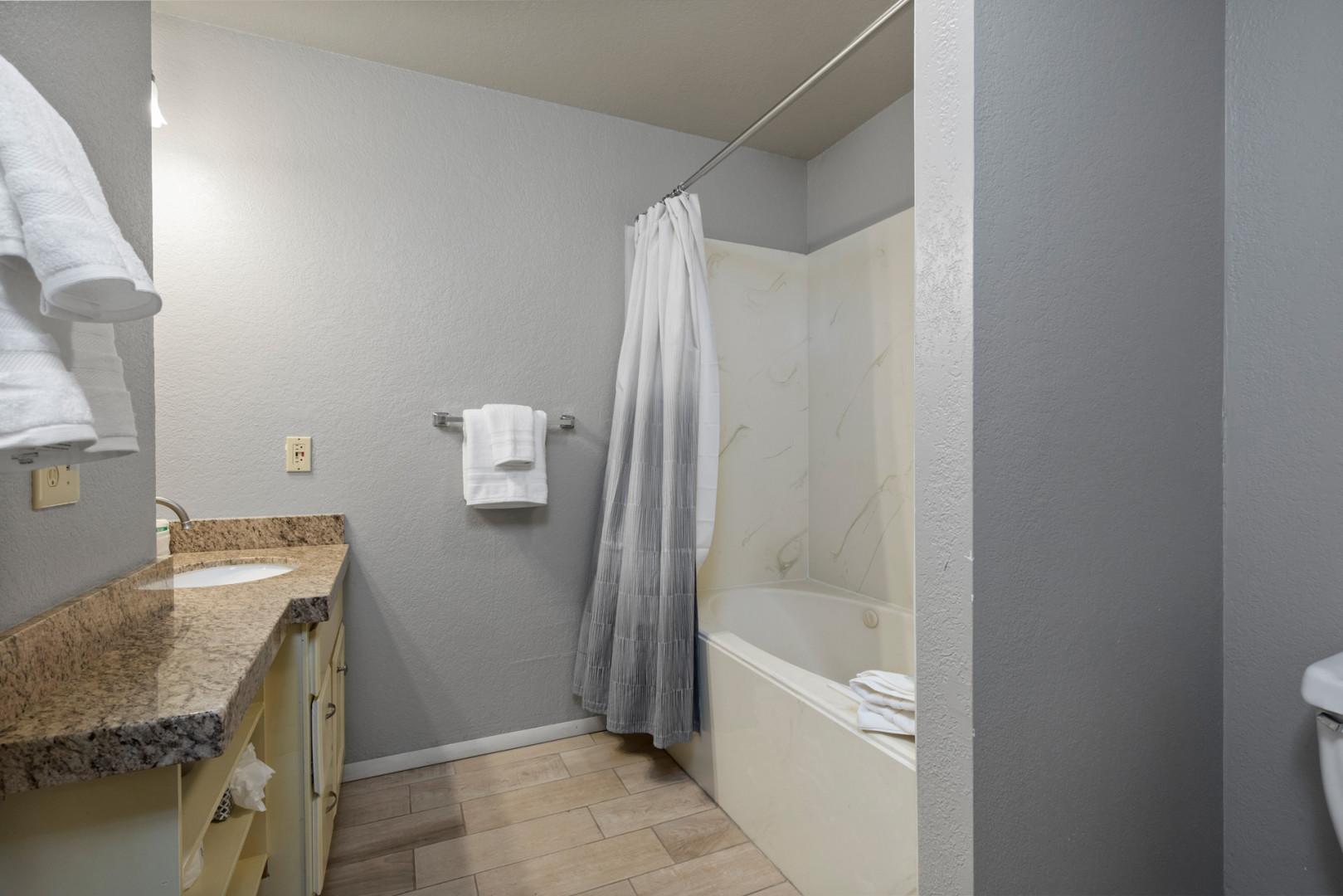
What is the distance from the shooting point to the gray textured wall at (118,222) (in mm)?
894

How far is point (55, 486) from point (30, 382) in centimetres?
49

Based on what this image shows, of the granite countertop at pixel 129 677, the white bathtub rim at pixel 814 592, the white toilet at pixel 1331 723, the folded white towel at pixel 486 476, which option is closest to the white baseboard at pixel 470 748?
the white bathtub rim at pixel 814 592

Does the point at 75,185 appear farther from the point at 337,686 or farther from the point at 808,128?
the point at 808,128

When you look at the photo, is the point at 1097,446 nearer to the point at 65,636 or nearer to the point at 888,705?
the point at 888,705

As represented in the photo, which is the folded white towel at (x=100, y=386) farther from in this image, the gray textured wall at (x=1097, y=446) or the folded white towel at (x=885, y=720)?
the folded white towel at (x=885, y=720)

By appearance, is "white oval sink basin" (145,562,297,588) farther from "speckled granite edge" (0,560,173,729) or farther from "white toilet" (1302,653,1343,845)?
"white toilet" (1302,653,1343,845)

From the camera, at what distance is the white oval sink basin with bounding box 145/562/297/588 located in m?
1.69

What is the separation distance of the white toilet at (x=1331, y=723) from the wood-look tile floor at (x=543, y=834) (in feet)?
3.75

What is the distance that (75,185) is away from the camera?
0.66 meters

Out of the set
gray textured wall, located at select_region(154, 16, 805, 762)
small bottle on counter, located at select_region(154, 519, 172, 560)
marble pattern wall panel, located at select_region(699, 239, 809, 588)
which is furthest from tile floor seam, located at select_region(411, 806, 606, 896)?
small bottle on counter, located at select_region(154, 519, 172, 560)

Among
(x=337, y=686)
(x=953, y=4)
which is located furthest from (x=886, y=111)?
(x=337, y=686)

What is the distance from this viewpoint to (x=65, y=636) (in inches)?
35.2

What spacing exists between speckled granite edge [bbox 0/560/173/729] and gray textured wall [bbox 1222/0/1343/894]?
1837 millimetres

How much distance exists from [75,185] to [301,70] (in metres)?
1.80
